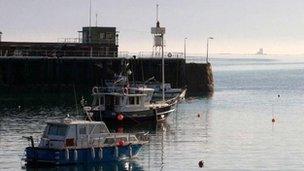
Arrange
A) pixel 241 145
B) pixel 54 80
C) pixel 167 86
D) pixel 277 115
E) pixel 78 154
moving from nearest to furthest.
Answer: pixel 78 154, pixel 241 145, pixel 277 115, pixel 167 86, pixel 54 80

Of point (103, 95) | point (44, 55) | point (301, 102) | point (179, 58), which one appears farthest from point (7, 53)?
point (103, 95)

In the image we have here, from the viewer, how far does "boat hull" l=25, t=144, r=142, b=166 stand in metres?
48.9

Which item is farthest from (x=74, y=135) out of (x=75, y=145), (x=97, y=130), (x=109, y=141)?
(x=109, y=141)

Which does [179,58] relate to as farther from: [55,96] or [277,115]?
[277,115]

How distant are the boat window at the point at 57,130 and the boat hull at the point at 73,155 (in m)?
1.17

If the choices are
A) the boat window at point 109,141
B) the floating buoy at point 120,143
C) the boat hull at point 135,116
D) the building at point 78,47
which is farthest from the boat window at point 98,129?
the building at point 78,47

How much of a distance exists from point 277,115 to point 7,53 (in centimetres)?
4604

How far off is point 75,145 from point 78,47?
74675mm

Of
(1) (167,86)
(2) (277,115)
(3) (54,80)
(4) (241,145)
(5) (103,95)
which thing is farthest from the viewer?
(3) (54,80)

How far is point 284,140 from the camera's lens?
65.4m

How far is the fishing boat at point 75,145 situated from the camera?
49.0m

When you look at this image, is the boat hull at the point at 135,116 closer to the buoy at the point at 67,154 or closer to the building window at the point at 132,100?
the building window at the point at 132,100

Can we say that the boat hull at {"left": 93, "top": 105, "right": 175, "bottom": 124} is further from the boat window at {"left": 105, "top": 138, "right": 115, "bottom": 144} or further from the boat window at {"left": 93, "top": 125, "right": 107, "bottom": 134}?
the boat window at {"left": 93, "top": 125, "right": 107, "bottom": 134}

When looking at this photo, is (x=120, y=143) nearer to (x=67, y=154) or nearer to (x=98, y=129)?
(x=98, y=129)
